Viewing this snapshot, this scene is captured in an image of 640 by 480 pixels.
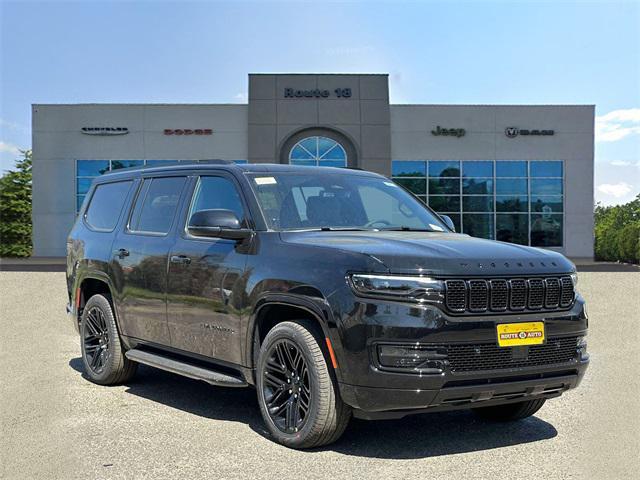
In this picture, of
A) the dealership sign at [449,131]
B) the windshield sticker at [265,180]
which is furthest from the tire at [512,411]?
the dealership sign at [449,131]

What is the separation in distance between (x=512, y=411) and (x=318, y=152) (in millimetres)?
30717

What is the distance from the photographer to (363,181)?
6.41 metres

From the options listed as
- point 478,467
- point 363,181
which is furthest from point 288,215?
point 478,467

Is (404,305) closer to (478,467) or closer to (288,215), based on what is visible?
(478,467)

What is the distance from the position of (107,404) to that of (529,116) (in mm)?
33553

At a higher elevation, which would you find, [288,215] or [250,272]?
[288,215]

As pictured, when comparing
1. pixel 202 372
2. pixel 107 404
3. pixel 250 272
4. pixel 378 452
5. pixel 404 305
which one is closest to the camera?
pixel 404 305

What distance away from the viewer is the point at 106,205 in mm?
7750

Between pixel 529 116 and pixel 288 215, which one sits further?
pixel 529 116

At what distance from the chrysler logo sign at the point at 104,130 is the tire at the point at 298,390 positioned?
109 feet

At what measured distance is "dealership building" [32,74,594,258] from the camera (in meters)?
35.8

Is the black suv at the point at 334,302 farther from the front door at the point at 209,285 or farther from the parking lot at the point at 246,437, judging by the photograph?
the parking lot at the point at 246,437

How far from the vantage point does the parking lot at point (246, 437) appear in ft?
14.8

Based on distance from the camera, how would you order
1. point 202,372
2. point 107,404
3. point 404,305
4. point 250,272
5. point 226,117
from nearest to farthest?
point 404,305 → point 250,272 → point 202,372 → point 107,404 → point 226,117
